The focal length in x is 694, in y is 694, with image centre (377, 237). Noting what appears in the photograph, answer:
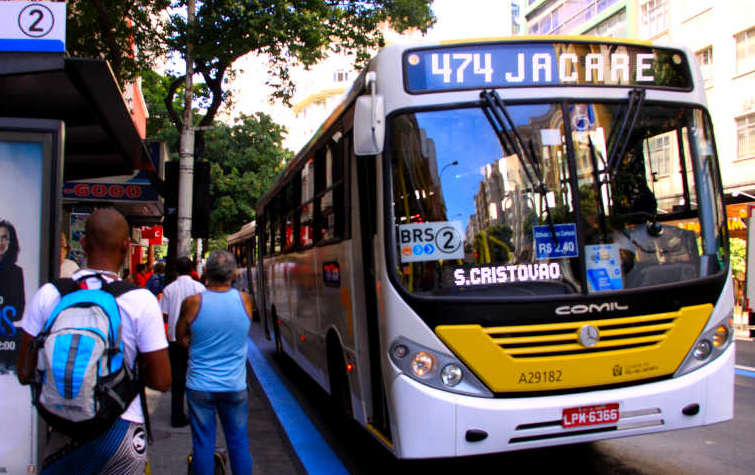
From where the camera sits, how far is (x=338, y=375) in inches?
261

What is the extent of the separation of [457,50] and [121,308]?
3.12m

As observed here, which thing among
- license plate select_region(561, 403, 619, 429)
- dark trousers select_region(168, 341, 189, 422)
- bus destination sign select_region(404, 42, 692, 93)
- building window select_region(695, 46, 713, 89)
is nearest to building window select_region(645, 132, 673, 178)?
bus destination sign select_region(404, 42, 692, 93)

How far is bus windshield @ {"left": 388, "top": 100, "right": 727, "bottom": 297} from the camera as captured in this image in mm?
4613

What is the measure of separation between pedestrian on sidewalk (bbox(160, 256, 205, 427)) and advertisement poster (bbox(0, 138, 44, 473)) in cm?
208

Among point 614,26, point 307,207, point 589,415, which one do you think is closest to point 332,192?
point 307,207

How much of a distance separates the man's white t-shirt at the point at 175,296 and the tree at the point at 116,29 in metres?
9.15

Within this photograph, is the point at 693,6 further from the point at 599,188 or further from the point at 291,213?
the point at 599,188

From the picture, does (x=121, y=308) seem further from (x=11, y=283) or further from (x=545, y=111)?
(x=545, y=111)

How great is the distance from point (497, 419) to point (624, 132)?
2.18 m

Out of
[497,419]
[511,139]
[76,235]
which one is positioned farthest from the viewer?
[76,235]

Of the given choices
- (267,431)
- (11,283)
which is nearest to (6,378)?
(11,283)

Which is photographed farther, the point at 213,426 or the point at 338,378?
the point at 338,378

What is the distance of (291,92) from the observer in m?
17.4

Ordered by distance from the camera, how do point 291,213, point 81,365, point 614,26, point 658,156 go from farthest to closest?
point 614,26, point 291,213, point 658,156, point 81,365
